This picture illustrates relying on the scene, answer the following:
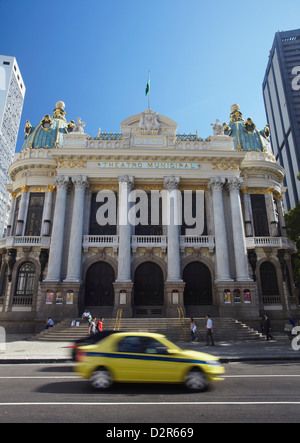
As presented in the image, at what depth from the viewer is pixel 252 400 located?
675 centimetres

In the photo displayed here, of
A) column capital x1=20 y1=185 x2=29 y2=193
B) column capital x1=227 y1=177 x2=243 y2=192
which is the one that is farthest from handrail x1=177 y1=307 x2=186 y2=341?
column capital x1=20 y1=185 x2=29 y2=193

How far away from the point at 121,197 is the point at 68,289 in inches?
376

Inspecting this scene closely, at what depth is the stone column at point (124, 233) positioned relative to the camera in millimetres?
25328

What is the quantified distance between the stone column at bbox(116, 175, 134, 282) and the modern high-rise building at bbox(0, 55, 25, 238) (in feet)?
162

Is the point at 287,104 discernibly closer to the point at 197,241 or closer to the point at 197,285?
the point at 197,241

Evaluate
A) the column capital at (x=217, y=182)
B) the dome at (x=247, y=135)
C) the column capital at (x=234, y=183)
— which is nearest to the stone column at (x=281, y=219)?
the column capital at (x=234, y=183)

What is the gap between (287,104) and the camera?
9150cm

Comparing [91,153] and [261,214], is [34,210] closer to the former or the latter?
[91,153]

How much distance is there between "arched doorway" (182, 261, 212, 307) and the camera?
26.6 m

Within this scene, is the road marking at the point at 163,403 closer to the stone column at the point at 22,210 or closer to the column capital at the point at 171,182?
the column capital at the point at 171,182

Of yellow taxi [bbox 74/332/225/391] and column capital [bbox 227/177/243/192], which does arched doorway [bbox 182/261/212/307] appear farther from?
yellow taxi [bbox 74/332/225/391]

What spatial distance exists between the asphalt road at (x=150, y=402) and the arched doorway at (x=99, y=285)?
54.3ft

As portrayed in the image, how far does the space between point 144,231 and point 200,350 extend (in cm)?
1436
